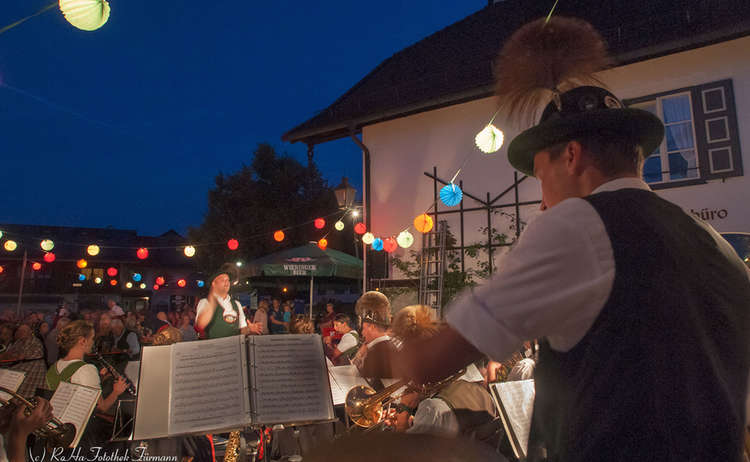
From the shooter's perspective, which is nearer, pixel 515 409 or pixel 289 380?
pixel 289 380

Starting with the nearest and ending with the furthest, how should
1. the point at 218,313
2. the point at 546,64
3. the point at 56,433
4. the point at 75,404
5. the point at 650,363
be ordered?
the point at 650,363
the point at 546,64
the point at 56,433
the point at 75,404
the point at 218,313

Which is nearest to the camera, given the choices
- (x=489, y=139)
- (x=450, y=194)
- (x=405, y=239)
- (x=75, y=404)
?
(x=75, y=404)

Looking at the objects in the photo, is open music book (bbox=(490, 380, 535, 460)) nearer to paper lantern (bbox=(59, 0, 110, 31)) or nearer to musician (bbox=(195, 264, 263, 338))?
musician (bbox=(195, 264, 263, 338))

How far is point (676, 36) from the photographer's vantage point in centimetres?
798

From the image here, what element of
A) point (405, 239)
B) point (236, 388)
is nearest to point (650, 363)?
point (236, 388)

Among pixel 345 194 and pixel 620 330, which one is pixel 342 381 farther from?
pixel 345 194

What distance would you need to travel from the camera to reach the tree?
22828mm

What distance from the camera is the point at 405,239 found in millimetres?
10188

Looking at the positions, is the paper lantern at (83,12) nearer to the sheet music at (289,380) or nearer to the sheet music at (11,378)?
the sheet music at (11,378)

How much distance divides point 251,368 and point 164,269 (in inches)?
1579

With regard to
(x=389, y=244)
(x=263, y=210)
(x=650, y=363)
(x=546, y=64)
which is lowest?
(x=650, y=363)

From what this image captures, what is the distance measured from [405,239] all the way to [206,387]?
7.58 m

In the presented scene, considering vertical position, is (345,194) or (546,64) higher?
(345,194)

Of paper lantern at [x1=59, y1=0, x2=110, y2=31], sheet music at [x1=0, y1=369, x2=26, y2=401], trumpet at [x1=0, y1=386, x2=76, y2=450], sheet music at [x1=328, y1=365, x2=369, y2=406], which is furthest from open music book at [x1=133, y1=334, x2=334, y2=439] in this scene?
paper lantern at [x1=59, y1=0, x2=110, y2=31]
